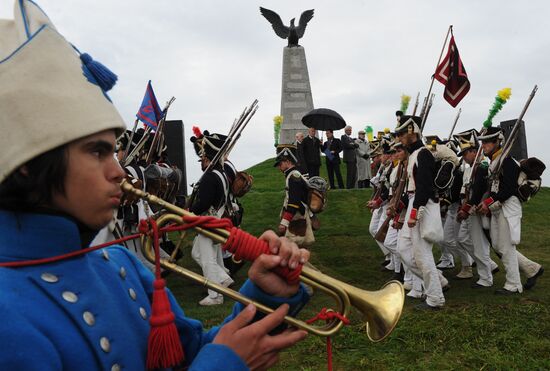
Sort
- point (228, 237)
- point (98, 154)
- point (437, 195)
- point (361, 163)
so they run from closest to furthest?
point (98, 154) < point (228, 237) < point (437, 195) < point (361, 163)

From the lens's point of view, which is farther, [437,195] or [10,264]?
[437,195]

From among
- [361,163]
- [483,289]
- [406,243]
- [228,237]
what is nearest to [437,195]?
[406,243]

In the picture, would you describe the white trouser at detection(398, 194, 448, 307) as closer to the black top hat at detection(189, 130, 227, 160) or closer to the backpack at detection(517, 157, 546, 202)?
the backpack at detection(517, 157, 546, 202)

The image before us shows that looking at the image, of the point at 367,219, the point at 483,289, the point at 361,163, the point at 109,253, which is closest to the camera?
the point at 109,253

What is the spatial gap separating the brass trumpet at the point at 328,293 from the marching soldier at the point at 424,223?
5045 mm

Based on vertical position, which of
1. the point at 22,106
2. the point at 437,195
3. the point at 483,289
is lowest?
the point at 483,289

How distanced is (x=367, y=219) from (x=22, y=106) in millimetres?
13728

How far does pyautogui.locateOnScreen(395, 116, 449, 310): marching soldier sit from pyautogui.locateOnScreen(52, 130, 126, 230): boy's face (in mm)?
5946

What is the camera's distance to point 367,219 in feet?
47.8

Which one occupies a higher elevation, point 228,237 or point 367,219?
point 228,237

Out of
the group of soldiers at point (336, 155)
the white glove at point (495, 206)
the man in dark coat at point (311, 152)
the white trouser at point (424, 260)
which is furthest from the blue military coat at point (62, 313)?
the man in dark coat at point (311, 152)

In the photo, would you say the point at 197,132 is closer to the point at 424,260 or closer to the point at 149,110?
the point at 149,110

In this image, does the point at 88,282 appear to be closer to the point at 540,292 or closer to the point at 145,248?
the point at 145,248

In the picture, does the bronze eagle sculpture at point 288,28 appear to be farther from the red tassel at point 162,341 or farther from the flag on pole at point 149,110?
the red tassel at point 162,341
